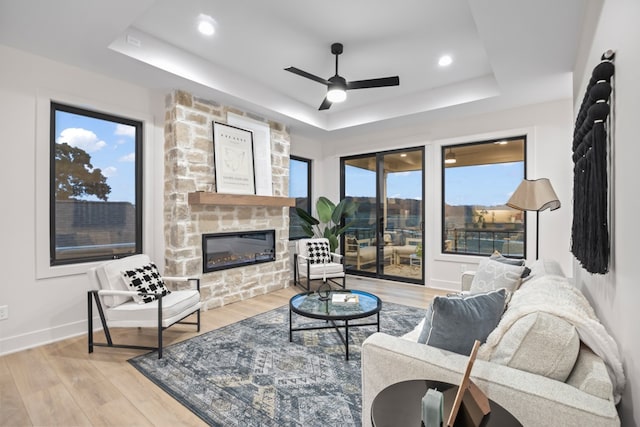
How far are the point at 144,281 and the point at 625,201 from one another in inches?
133

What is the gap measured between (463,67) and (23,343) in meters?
5.24

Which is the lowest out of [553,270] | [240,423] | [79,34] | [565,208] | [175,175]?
[240,423]

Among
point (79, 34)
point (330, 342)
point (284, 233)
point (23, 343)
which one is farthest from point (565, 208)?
point (23, 343)

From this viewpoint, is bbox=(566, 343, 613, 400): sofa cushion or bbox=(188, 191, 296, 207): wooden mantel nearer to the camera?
bbox=(566, 343, 613, 400): sofa cushion

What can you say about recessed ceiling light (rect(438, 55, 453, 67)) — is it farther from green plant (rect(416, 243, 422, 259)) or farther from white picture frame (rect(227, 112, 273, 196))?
green plant (rect(416, 243, 422, 259))

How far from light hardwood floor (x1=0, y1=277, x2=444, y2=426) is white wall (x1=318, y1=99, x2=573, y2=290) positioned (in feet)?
11.8

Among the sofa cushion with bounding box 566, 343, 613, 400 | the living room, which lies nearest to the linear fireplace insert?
the living room

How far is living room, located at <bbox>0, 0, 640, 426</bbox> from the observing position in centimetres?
135

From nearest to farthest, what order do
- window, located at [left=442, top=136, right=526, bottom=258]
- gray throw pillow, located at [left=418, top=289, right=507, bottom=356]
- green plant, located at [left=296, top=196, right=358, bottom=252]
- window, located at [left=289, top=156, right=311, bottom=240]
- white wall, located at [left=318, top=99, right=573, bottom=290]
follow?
gray throw pillow, located at [left=418, top=289, right=507, bottom=356] < white wall, located at [left=318, top=99, right=573, bottom=290] < window, located at [left=442, top=136, right=526, bottom=258] < green plant, located at [left=296, top=196, right=358, bottom=252] < window, located at [left=289, top=156, right=311, bottom=240]

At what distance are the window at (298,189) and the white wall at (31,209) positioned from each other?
3172 mm

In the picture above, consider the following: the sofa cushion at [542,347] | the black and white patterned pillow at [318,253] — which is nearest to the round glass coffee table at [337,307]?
the sofa cushion at [542,347]

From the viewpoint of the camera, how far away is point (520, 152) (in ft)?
14.6

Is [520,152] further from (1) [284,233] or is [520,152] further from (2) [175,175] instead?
(2) [175,175]

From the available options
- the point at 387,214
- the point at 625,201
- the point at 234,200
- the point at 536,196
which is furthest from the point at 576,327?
the point at 387,214
